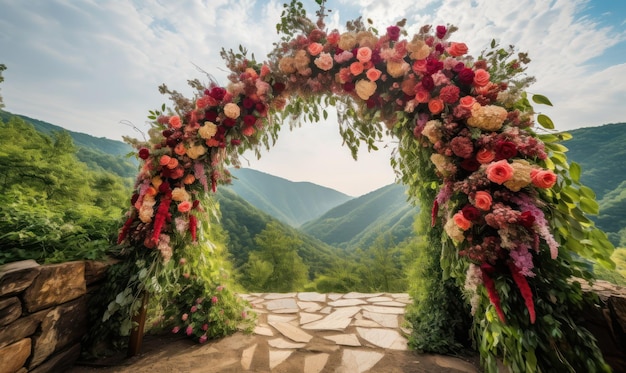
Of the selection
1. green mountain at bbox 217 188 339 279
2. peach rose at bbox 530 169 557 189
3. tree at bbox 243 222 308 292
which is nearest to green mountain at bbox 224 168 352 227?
green mountain at bbox 217 188 339 279

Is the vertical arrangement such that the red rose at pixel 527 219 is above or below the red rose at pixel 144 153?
below

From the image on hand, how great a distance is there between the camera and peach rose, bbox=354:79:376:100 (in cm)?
217

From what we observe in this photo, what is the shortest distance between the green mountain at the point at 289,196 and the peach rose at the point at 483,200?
45279 millimetres

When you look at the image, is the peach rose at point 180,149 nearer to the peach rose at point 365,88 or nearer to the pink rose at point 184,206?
the pink rose at point 184,206

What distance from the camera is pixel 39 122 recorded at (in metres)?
28.0

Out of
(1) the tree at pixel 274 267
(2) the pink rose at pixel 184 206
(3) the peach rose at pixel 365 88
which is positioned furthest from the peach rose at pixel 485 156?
(1) the tree at pixel 274 267

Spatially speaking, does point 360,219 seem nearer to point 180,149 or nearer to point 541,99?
point 180,149

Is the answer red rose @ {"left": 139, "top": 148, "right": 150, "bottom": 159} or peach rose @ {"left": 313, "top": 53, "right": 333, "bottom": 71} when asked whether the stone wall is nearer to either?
red rose @ {"left": 139, "top": 148, "right": 150, "bottom": 159}

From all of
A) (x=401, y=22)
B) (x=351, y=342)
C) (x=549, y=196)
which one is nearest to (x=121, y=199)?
(x=351, y=342)

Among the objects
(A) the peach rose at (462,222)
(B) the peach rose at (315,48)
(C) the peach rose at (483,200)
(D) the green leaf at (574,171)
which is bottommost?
(A) the peach rose at (462,222)

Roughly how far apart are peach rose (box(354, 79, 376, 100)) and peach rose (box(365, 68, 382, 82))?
46 millimetres

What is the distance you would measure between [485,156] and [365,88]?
3.61 ft

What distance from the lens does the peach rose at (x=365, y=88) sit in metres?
2.17

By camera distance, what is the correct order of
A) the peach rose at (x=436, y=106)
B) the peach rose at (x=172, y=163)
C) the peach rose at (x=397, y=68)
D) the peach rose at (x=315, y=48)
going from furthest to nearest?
the peach rose at (x=172, y=163), the peach rose at (x=315, y=48), the peach rose at (x=397, y=68), the peach rose at (x=436, y=106)
